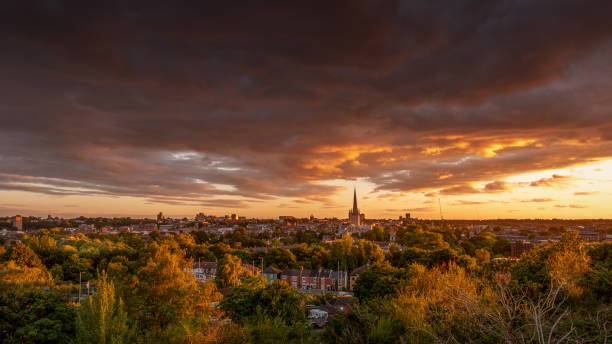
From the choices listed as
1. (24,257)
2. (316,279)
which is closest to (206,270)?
(316,279)

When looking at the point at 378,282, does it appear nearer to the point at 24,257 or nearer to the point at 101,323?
the point at 101,323

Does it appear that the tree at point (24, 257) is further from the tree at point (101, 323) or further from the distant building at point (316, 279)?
the tree at point (101, 323)

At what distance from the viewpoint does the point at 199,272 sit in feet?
183

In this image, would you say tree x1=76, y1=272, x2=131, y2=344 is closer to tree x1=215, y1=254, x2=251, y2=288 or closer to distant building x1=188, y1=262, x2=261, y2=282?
tree x1=215, y1=254, x2=251, y2=288

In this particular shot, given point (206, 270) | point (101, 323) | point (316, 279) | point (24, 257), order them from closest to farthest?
point (101, 323) < point (24, 257) < point (316, 279) < point (206, 270)

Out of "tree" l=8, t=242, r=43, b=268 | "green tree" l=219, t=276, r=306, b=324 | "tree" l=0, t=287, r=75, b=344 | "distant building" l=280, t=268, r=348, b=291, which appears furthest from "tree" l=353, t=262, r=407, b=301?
"tree" l=8, t=242, r=43, b=268

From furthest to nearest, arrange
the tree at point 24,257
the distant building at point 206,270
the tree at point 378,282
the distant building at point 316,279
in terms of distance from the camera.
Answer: the distant building at point 206,270
the distant building at point 316,279
the tree at point 24,257
the tree at point 378,282

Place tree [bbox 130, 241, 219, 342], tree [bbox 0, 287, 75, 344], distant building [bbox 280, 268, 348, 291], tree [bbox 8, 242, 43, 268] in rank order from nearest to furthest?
tree [bbox 0, 287, 75, 344] → tree [bbox 130, 241, 219, 342] → tree [bbox 8, 242, 43, 268] → distant building [bbox 280, 268, 348, 291]

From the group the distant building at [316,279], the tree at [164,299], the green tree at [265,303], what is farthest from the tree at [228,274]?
the tree at [164,299]

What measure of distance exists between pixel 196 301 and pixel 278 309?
496 centimetres

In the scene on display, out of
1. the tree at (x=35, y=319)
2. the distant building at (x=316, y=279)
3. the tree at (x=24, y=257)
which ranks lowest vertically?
the distant building at (x=316, y=279)

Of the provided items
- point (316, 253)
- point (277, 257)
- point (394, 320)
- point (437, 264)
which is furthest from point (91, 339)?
point (316, 253)

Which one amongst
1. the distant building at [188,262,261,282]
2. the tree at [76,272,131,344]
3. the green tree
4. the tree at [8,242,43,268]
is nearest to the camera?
the tree at [76,272,131,344]

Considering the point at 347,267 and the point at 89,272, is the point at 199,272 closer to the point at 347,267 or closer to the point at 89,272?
the point at 89,272
